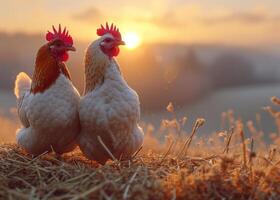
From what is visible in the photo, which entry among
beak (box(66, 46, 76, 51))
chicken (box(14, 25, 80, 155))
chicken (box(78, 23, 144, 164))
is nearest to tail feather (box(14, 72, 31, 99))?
chicken (box(14, 25, 80, 155))

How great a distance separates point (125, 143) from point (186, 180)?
2.91ft

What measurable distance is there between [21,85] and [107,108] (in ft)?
4.04

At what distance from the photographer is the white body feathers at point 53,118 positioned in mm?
3160

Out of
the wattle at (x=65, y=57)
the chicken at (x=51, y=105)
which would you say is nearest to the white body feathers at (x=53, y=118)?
the chicken at (x=51, y=105)

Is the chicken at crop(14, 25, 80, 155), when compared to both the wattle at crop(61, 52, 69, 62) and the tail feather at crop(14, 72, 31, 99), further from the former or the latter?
the tail feather at crop(14, 72, 31, 99)

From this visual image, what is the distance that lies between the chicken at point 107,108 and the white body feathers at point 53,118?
0.28 feet

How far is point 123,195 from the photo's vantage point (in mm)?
2223

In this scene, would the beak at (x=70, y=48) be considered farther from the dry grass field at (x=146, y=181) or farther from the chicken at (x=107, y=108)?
the dry grass field at (x=146, y=181)

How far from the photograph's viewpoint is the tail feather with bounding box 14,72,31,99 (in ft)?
12.6

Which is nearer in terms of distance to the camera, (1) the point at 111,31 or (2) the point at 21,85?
(1) the point at 111,31

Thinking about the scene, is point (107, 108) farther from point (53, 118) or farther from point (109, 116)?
point (53, 118)

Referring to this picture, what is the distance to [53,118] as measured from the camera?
3154 millimetres

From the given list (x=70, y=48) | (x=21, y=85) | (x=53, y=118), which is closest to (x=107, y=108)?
(x=53, y=118)

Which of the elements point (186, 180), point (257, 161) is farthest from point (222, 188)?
point (257, 161)
